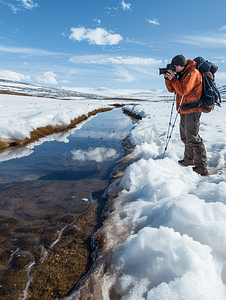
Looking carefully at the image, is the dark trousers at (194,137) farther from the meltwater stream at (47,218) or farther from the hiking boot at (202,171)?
the meltwater stream at (47,218)

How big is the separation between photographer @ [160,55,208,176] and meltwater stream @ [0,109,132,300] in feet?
8.69

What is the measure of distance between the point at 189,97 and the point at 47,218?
13.8 feet

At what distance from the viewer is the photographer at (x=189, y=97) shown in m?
3.79

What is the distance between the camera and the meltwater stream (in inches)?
89.4

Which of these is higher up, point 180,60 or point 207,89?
point 180,60

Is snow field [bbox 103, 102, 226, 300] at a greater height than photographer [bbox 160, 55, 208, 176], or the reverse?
photographer [bbox 160, 55, 208, 176]

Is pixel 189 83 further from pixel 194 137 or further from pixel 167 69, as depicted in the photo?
pixel 194 137

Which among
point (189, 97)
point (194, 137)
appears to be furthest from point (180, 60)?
point (194, 137)

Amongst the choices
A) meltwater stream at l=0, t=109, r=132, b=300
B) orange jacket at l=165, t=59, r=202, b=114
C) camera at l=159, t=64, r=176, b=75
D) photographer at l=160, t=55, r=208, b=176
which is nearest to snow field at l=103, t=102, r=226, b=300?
meltwater stream at l=0, t=109, r=132, b=300

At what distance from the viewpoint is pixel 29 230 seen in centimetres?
313

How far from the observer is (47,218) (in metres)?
3.51

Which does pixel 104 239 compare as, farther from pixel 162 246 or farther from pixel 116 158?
pixel 116 158

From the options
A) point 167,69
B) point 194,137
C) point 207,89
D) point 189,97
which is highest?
point 167,69

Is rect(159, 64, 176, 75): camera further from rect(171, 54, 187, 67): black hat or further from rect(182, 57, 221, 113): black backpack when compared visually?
rect(182, 57, 221, 113): black backpack
